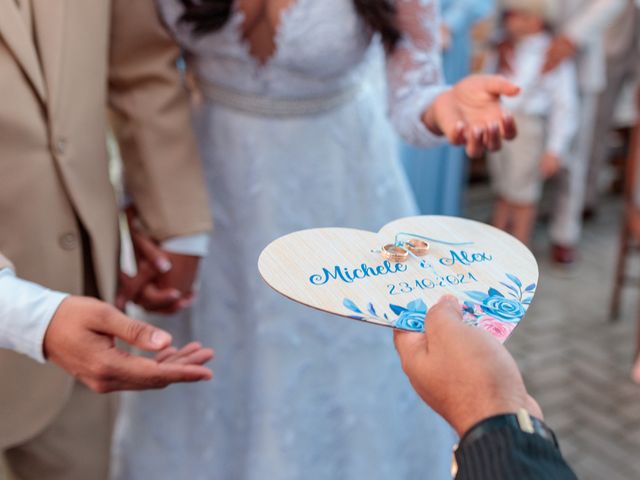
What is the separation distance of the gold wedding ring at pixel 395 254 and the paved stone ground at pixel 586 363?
149cm

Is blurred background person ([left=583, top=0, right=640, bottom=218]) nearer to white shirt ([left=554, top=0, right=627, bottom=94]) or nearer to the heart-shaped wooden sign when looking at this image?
white shirt ([left=554, top=0, right=627, bottom=94])

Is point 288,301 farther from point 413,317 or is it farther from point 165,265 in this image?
point 413,317

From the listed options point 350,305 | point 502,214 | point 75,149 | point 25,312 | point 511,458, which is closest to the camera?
point 511,458

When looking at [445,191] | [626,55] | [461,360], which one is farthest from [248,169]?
[626,55]

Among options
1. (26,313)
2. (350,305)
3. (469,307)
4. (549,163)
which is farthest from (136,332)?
(549,163)

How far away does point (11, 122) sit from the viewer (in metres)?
0.93

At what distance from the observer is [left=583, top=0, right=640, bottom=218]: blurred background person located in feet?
10.3

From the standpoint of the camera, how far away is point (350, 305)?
669 millimetres

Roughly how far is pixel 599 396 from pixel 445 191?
93cm

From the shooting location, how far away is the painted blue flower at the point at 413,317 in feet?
2.18

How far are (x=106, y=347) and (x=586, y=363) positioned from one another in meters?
2.11

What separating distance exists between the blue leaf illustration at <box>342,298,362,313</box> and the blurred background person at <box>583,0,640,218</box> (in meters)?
2.88

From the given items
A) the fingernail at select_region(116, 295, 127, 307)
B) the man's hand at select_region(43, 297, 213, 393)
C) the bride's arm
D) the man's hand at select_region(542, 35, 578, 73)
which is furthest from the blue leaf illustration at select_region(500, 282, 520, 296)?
the man's hand at select_region(542, 35, 578, 73)

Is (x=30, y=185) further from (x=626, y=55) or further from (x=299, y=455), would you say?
(x=626, y=55)
